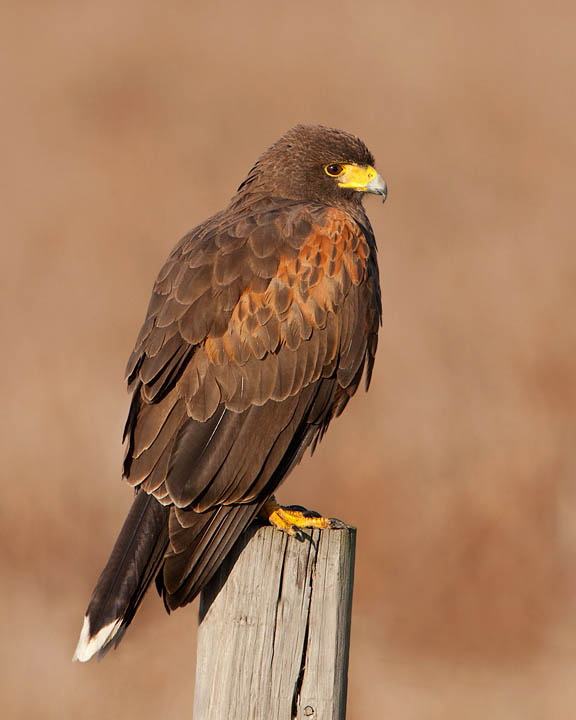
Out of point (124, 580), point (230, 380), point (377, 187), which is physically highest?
point (377, 187)

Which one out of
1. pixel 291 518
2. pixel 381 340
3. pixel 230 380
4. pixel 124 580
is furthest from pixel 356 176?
pixel 381 340

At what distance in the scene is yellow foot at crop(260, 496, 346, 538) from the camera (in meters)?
4.57

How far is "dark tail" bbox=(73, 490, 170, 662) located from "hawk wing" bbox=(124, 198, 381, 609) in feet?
0.20

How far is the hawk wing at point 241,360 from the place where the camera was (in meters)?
4.47

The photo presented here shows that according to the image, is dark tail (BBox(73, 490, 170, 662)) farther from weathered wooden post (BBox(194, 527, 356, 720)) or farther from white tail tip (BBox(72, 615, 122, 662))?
weathered wooden post (BBox(194, 527, 356, 720))

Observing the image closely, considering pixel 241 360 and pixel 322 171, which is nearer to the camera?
pixel 241 360

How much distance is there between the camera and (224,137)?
1506cm

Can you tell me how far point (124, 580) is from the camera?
4.14 meters

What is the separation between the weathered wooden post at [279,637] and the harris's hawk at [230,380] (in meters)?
0.18

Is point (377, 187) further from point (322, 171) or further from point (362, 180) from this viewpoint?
point (322, 171)

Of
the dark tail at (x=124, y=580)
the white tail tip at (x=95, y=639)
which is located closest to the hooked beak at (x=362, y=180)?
the dark tail at (x=124, y=580)

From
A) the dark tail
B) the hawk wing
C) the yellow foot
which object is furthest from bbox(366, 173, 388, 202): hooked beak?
the dark tail

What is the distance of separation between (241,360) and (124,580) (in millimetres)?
1157

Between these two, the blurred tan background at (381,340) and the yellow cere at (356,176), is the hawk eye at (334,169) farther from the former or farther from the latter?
the blurred tan background at (381,340)
